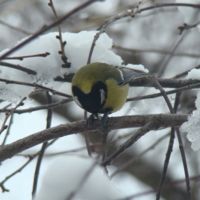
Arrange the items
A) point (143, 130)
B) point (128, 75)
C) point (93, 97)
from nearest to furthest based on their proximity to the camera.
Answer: point (143, 130)
point (93, 97)
point (128, 75)

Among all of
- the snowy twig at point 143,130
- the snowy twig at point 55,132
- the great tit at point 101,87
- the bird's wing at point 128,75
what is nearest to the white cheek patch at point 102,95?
the great tit at point 101,87

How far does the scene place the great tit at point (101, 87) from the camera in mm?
2242

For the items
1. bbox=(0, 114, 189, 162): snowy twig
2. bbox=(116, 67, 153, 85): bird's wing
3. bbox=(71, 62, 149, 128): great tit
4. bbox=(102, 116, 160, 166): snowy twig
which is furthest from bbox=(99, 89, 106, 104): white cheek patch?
bbox=(102, 116, 160, 166): snowy twig

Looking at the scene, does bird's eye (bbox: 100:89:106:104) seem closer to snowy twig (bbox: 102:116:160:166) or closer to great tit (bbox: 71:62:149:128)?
great tit (bbox: 71:62:149:128)

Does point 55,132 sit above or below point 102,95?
below

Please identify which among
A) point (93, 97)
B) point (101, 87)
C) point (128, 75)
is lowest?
point (93, 97)

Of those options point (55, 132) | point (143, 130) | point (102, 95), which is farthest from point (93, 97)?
point (143, 130)

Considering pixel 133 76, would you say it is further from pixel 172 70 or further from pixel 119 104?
pixel 172 70

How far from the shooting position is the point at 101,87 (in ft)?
7.69

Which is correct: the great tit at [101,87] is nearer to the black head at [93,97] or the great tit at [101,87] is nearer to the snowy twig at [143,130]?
the black head at [93,97]

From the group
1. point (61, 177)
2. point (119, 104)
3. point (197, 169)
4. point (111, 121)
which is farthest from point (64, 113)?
point (61, 177)

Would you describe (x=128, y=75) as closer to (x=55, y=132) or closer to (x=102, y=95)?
(x=102, y=95)

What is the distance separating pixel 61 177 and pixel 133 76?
60.1 inches

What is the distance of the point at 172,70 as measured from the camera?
481cm
